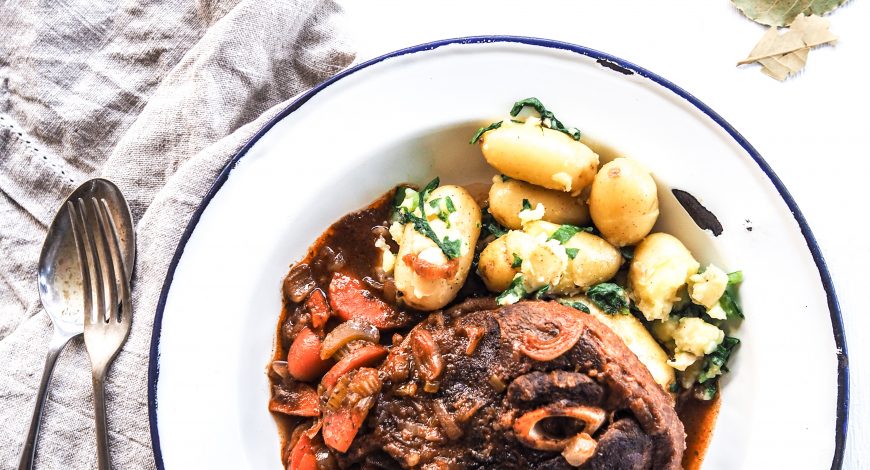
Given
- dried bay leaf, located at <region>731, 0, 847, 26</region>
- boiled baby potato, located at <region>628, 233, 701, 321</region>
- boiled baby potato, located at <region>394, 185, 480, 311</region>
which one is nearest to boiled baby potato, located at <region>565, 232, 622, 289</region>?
boiled baby potato, located at <region>628, 233, 701, 321</region>

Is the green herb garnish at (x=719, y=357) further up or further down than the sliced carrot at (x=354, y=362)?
further down

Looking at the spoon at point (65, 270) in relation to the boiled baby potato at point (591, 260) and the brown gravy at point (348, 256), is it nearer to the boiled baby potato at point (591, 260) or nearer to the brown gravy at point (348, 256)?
the brown gravy at point (348, 256)

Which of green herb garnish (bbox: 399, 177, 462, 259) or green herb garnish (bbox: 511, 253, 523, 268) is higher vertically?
green herb garnish (bbox: 399, 177, 462, 259)

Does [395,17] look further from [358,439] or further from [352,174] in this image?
[358,439]

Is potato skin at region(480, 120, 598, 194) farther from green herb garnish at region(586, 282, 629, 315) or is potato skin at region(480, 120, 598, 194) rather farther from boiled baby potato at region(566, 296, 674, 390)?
boiled baby potato at region(566, 296, 674, 390)

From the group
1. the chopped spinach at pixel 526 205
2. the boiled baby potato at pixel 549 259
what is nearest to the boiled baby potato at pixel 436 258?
the boiled baby potato at pixel 549 259

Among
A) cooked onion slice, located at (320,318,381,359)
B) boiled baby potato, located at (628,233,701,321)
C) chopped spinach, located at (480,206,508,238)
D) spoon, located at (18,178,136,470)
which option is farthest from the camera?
spoon, located at (18,178,136,470)
